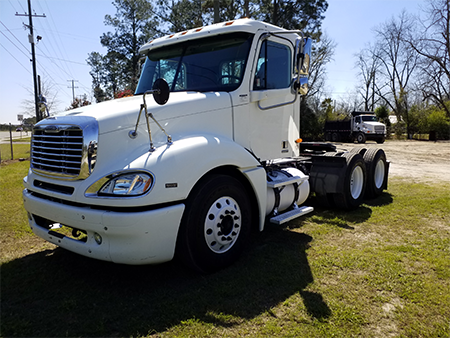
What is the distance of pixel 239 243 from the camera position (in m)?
4.00

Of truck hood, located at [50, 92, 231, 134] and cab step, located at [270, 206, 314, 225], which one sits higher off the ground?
truck hood, located at [50, 92, 231, 134]

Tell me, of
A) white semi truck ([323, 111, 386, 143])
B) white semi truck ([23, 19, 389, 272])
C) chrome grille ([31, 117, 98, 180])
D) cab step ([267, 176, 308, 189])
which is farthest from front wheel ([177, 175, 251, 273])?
white semi truck ([323, 111, 386, 143])

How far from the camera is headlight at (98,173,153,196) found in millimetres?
3060

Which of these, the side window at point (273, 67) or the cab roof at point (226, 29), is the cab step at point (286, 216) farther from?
the cab roof at point (226, 29)

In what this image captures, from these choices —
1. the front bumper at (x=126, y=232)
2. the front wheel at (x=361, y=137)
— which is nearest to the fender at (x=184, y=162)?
the front bumper at (x=126, y=232)

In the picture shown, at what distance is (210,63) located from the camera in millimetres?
4543

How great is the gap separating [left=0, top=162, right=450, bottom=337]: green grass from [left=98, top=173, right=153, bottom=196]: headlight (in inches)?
42.4

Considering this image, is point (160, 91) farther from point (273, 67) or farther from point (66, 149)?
point (273, 67)

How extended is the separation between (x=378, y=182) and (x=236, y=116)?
4.95 metres

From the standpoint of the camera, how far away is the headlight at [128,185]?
306cm

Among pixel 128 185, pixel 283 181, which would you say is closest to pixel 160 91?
pixel 128 185

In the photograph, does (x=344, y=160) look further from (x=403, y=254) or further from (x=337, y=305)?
(x=337, y=305)

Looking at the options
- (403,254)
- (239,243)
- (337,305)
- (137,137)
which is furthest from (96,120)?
(403,254)

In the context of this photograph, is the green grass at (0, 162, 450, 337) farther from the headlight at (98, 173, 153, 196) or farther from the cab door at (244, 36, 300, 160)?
the cab door at (244, 36, 300, 160)
